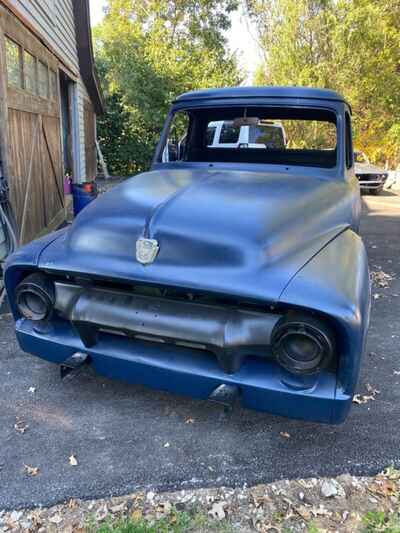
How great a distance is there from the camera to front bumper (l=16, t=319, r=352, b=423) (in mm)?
2189

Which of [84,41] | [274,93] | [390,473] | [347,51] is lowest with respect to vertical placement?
[390,473]

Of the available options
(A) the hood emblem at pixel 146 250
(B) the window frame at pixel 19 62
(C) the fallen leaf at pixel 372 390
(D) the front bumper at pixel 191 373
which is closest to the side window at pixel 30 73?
(B) the window frame at pixel 19 62

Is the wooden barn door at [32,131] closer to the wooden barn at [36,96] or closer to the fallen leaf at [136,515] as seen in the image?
the wooden barn at [36,96]

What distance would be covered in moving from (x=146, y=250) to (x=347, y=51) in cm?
1443

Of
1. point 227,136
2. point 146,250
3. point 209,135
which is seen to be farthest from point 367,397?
point 227,136

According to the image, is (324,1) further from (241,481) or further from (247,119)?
(241,481)

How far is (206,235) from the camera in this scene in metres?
2.37

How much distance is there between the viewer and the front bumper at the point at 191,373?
7.18 ft

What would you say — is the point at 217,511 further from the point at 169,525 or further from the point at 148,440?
the point at 148,440

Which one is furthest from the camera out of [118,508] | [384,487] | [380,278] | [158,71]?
[158,71]

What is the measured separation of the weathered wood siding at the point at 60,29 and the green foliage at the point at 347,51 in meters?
6.75

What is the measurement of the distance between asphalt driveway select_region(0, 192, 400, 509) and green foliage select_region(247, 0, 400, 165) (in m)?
13.4

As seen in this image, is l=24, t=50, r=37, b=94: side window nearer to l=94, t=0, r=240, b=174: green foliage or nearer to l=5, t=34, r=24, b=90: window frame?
l=5, t=34, r=24, b=90: window frame

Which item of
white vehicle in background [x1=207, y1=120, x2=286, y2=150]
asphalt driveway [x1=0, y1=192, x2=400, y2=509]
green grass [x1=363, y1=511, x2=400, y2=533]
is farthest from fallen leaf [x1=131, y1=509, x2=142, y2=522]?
white vehicle in background [x1=207, y1=120, x2=286, y2=150]
